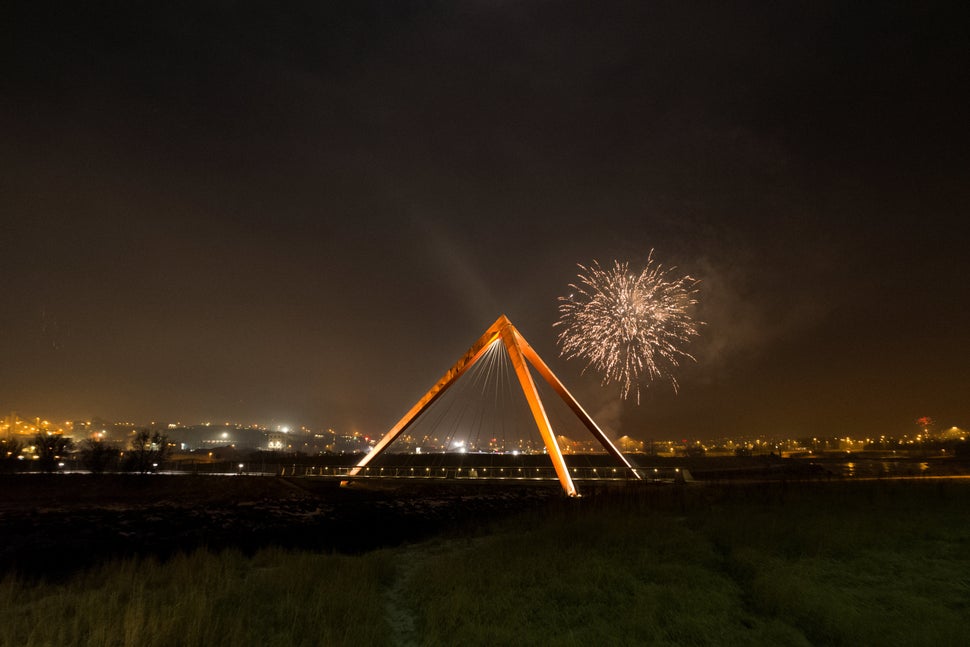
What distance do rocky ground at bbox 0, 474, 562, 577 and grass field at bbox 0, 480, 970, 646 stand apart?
342cm

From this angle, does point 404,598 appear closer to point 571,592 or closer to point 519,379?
point 571,592

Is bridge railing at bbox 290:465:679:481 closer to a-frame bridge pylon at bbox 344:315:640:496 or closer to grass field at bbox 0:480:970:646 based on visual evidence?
a-frame bridge pylon at bbox 344:315:640:496

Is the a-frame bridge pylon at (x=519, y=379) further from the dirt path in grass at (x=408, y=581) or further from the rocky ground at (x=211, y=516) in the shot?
the dirt path in grass at (x=408, y=581)

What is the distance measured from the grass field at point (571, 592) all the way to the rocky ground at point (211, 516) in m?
3.42

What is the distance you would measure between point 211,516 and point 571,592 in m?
16.0

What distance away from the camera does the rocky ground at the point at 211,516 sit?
46.9 ft

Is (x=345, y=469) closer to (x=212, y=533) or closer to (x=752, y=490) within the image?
(x=212, y=533)

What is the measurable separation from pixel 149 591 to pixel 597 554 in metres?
8.79

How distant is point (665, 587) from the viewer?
8.84 metres

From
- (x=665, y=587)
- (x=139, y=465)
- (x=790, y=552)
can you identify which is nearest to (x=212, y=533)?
(x=665, y=587)

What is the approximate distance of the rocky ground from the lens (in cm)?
1430

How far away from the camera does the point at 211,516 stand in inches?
746

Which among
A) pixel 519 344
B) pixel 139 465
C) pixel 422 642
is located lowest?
pixel 422 642

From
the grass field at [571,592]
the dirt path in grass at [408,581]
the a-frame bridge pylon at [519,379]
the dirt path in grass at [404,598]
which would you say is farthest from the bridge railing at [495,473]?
the grass field at [571,592]
